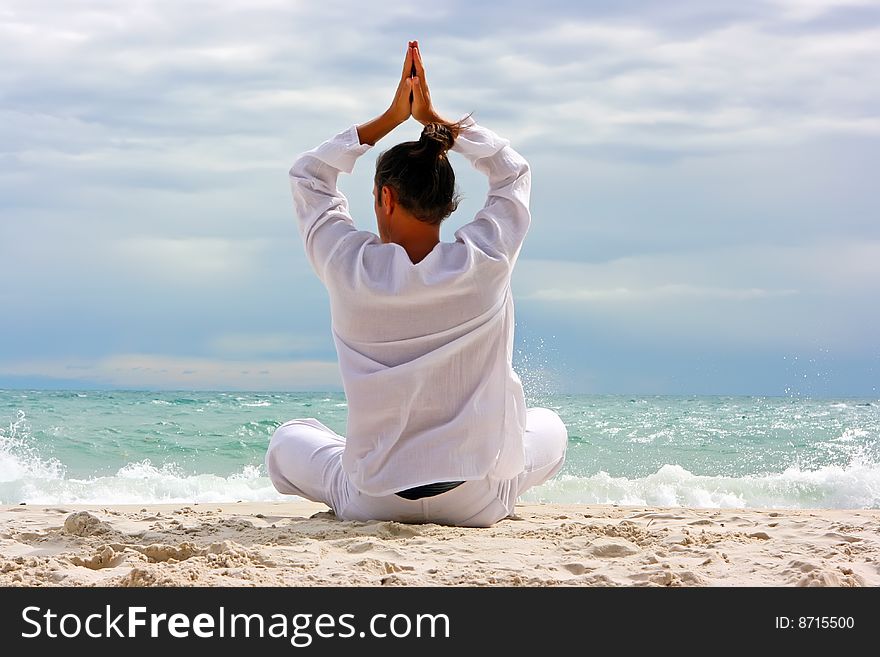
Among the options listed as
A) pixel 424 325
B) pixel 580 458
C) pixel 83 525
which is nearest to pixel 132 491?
pixel 83 525

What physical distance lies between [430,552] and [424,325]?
778 mm

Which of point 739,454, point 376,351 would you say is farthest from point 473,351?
point 739,454

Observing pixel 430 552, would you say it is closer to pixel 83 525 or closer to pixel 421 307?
pixel 421 307

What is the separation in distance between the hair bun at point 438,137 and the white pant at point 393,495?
1237 mm

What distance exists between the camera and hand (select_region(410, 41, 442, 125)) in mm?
3295

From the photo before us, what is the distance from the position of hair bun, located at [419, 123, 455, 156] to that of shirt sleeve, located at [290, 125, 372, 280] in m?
0.25

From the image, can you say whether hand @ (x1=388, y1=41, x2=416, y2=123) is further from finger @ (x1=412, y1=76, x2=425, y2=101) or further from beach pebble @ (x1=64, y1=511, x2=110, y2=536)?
beach pebble @ (x1=64, y1=511, x2=110, y2=536)

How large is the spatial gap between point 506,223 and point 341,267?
610mm

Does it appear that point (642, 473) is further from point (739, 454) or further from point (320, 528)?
point (320, 528)

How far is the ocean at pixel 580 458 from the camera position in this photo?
20.0 feet

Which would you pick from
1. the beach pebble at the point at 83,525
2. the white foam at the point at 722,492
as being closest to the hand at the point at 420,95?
the beach pebble at the point at 83,525

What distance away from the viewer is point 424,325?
10.2 feet

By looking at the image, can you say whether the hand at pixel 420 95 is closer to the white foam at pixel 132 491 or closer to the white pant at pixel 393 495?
the white pant at pixel 393 495
